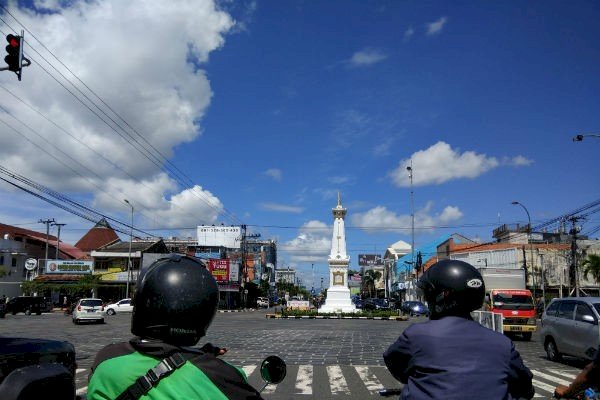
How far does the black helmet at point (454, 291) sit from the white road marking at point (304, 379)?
250 inches

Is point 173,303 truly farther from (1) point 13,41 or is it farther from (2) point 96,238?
(2) point 96,238

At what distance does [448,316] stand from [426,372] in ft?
1.25

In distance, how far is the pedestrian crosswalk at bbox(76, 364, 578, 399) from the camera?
899 centimetres

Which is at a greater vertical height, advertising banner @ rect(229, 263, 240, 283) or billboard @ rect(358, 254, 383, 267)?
billboard @ rect(358, 254, 383, 267)

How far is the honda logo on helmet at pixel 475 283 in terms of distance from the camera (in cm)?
319

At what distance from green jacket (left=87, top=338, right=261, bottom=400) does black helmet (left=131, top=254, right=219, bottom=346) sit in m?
0.13

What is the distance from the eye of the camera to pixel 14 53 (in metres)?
12.1

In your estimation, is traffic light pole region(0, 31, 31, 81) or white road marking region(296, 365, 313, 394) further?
traffic light pole region(0, 31, 31, 81)

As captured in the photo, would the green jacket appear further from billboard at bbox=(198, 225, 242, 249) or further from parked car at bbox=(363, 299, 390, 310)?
billboard at bbox=(198, 225, 242, 249)

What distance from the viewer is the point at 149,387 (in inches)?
69.0

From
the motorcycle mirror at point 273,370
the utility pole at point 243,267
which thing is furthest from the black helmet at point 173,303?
the utility pole at point 243,267

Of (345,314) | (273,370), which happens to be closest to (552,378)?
(273,370)

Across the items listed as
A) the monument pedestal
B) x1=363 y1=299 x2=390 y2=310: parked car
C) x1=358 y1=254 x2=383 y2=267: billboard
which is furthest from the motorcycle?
x1=358 y1=254 x2=383 y2=267: billboard

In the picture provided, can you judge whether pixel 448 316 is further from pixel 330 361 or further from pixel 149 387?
pixel 330 361
